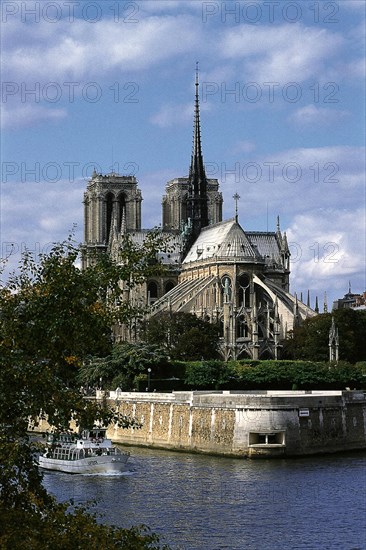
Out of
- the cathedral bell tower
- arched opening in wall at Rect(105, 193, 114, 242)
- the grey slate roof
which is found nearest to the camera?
the grey slate roof

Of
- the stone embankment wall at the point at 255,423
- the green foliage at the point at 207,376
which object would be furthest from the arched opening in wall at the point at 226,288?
the stone embankment wall at the point at 255,423

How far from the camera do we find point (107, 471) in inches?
1849

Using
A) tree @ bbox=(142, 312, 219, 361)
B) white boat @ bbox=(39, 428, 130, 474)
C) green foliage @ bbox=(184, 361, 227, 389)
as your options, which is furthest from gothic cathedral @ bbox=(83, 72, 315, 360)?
white boat @ bbox=(39, 428, 130, 474)

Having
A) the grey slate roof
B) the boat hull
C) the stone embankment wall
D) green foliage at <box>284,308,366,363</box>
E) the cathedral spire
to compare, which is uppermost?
the cathedral spire

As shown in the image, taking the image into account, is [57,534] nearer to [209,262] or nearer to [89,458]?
[89,458]

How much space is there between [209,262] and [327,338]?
30.9m

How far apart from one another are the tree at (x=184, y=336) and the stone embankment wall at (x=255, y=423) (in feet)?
114

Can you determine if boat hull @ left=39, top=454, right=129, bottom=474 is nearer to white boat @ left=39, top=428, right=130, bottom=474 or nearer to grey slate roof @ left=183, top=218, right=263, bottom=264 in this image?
white boat @ left=39, top=428, right=130, bottom=474

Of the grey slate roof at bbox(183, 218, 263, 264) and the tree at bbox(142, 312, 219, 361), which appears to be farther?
the grey slate roof at bbox(183, 218, 263, 264)

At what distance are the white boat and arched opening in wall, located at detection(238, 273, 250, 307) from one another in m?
72.0

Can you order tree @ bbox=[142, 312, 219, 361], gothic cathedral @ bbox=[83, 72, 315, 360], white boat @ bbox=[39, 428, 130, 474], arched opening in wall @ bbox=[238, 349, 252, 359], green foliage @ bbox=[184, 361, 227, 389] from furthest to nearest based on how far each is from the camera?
1. gothic cathedral @ bbox=[83, 72, 315, 360]
2. arched opening in wall @ bbox=[238, 349, 252, 359]
3. tree @ bbox=[142, 312, 219, 361]
4. green foliage @ bbox=[184, 361, 227, 389]
5. white boat @ bbox=[39, 428, 130, 474]

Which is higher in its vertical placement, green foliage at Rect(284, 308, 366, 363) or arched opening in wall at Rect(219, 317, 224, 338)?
arched opening in wall at Rect(219, 317, 224, 338)

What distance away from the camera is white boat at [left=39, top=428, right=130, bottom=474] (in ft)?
155

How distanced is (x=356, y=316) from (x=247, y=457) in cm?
5335
